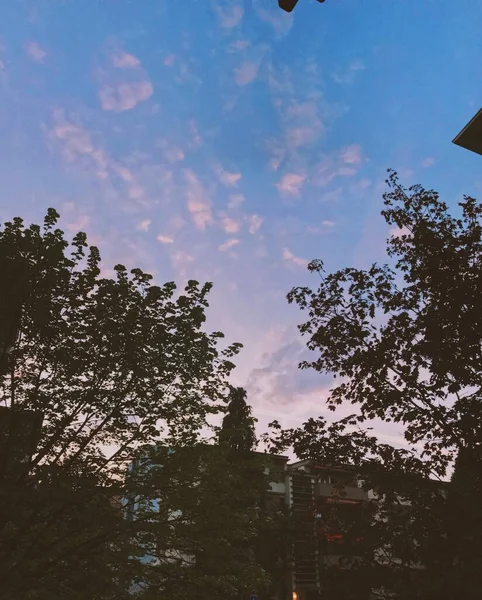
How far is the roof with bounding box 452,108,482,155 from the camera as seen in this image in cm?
1441

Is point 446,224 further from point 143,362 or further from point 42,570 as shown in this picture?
point 42,570

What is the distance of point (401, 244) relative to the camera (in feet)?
36.4

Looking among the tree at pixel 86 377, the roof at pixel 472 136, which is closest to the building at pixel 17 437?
the tree at pixel 86 377

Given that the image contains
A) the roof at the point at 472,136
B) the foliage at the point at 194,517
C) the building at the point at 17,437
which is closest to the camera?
the building at the point at 17,437

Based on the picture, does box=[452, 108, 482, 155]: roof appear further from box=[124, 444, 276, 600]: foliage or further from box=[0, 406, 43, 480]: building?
box=[0, 406, 43, 480]: building

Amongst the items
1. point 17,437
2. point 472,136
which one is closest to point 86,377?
point 17,437

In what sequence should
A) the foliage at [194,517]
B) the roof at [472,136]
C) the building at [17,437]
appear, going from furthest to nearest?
the roof at [472,136] → the foliage at [194,517] → the building at [17,437]

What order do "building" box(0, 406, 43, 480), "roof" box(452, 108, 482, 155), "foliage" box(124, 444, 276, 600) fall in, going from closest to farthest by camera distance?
"building" box(0, 406, 43, 480)
"foliage" box(124, 444, 276, 600)
"roof" box(452, 108, 482, 155)

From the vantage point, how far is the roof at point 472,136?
14.4 metres

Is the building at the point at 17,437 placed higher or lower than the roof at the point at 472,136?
lower

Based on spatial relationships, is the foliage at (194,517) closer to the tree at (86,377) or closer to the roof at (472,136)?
the tree at (86,377)

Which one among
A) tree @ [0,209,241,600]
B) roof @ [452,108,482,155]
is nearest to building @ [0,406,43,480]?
tree @ [0,209,241,600]

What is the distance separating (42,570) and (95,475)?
2.08m

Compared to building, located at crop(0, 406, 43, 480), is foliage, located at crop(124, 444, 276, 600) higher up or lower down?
lower down
